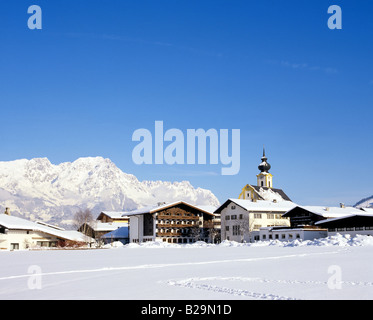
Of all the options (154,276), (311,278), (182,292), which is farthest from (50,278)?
(311,278)

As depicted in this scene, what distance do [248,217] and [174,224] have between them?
1579 centimetres

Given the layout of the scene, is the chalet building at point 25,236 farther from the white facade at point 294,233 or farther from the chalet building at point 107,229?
the white facade at point 294,233

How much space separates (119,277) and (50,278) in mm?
2508

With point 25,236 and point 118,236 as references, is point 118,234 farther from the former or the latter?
point 25,236

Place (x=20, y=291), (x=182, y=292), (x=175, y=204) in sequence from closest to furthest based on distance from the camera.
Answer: (x=182, y=292) → (x=20, y=291) → (x=175, y=204)

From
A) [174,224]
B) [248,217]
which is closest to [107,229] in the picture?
[174,224]

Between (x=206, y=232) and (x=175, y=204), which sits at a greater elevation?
(x=175, y=204)

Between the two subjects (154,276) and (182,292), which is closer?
(182,292)

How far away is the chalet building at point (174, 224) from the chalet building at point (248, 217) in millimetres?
4277

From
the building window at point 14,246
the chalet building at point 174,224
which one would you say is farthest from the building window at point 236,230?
the building window at point 14,246

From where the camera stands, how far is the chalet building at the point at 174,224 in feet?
297

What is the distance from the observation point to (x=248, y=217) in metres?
84.2

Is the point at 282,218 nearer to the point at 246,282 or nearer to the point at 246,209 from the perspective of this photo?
the point at 246,209

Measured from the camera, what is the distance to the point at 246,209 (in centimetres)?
8406
